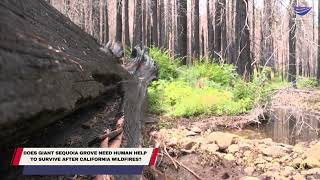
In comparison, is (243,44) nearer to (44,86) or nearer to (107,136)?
(107,136)

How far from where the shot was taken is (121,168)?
1.92 m

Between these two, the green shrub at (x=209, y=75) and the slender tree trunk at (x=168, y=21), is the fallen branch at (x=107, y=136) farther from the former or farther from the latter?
the slender tree trunk at (x=168, y=21)

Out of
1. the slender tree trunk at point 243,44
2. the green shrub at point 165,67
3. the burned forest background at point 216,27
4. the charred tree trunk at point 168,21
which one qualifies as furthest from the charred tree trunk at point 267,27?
the charred tree trunk at point 168,21

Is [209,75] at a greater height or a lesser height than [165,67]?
lesser

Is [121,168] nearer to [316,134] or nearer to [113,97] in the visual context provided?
[113,97]

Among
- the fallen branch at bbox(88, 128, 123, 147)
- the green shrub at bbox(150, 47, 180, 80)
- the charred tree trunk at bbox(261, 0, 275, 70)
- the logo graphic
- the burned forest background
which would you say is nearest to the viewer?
the fallen branch at bbox(88, 128, 123, 147)

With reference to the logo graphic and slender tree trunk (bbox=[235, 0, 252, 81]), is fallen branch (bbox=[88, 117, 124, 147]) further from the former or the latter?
slender tree trunk (bbox=[235, 0, 252, 81])

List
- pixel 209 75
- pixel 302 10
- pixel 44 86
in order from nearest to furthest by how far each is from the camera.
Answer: pixel 44 86 → pixel 302 10 → pixel 209 75

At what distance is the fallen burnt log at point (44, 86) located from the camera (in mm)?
1606

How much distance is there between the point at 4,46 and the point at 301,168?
12.9 feet

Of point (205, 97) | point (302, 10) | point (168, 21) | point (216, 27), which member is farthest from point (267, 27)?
point (168, 21)

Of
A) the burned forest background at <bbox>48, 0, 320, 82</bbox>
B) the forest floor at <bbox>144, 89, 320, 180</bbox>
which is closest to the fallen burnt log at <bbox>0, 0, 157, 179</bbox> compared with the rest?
the forest floor at <bbox>144, 89, 320, 180</bbox>

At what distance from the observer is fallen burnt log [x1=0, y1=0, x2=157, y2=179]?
161 cm

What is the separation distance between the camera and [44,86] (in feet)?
5.87
